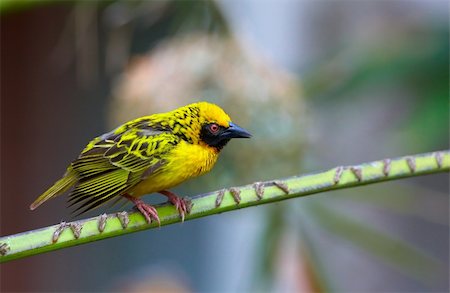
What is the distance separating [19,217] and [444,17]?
2.33 m

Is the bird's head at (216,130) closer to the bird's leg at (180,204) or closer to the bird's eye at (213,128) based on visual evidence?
the bird's eye at (213,128)

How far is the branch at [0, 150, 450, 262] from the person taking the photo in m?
1.21

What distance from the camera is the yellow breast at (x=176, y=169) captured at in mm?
1789

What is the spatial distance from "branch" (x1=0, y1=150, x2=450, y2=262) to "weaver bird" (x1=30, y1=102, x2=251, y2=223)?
143mm

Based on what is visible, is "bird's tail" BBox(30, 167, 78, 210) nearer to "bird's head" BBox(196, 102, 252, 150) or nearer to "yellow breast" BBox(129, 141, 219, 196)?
"yellow breast" BBox(129, 141, 219, 196)

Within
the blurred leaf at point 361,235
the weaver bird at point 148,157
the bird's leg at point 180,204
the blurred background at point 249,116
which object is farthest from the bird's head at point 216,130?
the blurred leaf at point 361,235

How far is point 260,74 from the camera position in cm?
246

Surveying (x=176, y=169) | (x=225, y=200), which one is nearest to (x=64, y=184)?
(x=176, y=169)

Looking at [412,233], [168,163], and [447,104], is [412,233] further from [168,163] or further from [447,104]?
[168,163]

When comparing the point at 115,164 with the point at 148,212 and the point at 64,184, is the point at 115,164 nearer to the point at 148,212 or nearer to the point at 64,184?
the point at 64,184

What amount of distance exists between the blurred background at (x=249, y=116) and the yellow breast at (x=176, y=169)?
A: 60 centimetres

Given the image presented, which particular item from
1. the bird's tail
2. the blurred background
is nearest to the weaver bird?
the bird's tail

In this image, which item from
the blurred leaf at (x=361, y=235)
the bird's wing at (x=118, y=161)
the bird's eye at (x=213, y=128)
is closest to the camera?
the bird's wing at (x=118, y=161)

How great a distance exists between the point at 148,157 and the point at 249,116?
0.70m
